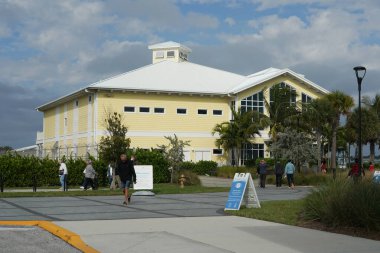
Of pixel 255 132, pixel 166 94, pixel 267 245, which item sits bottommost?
pixel 267 245

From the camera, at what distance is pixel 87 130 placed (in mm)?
49438

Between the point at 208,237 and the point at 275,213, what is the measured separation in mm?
4525

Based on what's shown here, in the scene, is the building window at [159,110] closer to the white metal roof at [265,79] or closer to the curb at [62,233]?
the white metal roof at [265,79]

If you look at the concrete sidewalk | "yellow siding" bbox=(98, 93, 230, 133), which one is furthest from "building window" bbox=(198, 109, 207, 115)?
the concrete sidewalk

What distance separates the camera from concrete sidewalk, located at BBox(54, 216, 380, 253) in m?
9.65

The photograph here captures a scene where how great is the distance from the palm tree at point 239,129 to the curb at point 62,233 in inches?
1444

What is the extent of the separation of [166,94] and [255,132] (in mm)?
8600

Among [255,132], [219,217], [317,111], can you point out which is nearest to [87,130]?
[255,132]

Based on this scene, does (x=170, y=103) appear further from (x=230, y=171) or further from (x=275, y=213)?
(x=275, y=213)

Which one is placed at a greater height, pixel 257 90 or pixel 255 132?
pixel 257 90

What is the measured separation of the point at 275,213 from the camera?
15016 mm

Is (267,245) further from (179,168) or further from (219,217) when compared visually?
(179,168)

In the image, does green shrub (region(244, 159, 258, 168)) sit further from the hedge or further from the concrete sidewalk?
the concrete sidewalk

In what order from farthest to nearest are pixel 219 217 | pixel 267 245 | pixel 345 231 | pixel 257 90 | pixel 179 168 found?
pixel 257 90 < pixel 179 168 < pixel 219 217 < pixel 345 231 < pixel 267 245
